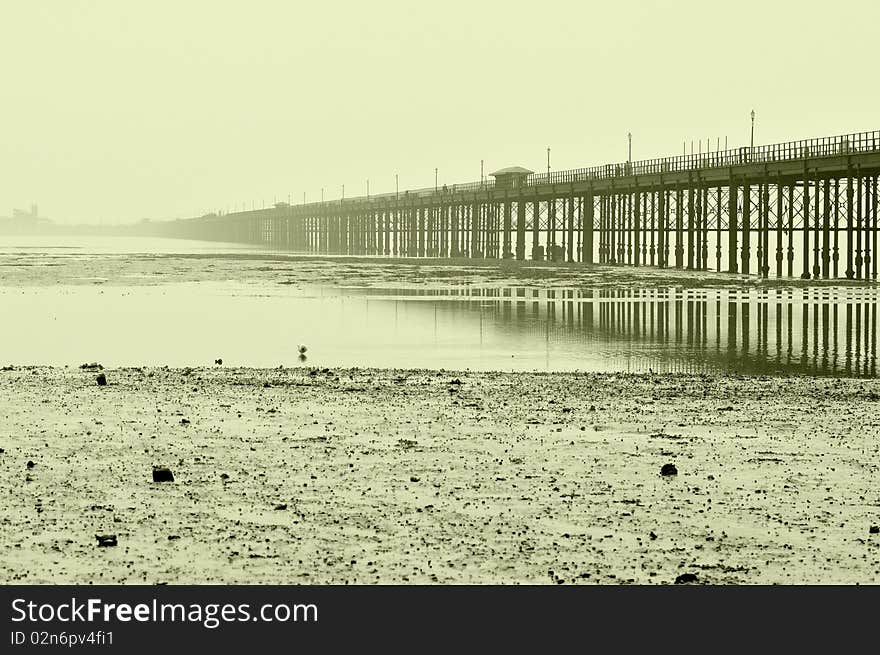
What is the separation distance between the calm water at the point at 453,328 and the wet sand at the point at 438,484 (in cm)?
398

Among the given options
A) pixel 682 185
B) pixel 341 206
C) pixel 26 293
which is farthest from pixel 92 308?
pixel 341 206

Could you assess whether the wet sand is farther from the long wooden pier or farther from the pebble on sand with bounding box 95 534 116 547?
the long wooden pier

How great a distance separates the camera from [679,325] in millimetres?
26641

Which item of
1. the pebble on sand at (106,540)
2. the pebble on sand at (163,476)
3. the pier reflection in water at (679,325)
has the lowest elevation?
the pebble on sand at (106,540)

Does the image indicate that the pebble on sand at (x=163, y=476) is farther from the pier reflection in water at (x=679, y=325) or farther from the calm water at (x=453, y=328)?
the pier reflection in water at (x=679, y=325)

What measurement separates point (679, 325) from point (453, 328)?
4.70 m

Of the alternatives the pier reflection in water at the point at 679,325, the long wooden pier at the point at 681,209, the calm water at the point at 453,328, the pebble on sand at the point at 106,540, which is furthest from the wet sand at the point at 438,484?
the long wooden pier at the point at 681,209

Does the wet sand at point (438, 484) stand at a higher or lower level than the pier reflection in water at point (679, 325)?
lower

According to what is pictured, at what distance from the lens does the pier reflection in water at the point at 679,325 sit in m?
19.4

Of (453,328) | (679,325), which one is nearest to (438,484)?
(453,328)
